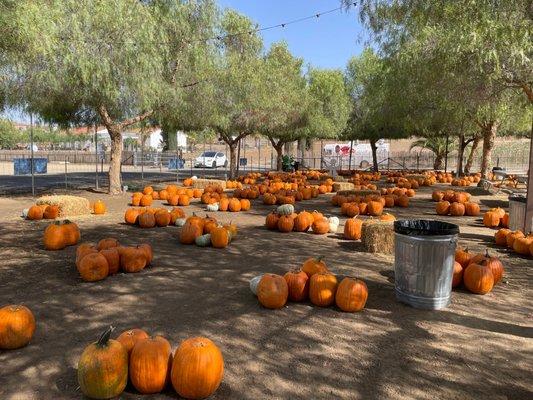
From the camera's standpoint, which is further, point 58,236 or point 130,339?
point 58,236

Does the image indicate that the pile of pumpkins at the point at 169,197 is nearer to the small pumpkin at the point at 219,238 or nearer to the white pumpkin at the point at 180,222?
the white pumpkin at the point at 180,222

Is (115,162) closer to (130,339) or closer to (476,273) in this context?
(476,273)

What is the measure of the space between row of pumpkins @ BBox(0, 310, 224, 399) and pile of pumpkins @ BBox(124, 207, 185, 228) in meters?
6.47

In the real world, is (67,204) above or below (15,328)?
above

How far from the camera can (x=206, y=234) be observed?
7.93 m

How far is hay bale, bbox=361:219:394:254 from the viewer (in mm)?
7355

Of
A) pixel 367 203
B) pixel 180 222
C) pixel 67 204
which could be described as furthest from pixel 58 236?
pixel 367 203

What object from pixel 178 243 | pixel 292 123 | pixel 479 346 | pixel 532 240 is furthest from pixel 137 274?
pixel 292 123

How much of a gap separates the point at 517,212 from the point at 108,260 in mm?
7915

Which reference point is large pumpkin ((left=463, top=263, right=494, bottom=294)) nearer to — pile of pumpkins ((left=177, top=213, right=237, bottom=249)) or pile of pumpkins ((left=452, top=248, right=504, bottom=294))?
pile of pumpkins ((left=452, top=248, right=504, bottom=294))

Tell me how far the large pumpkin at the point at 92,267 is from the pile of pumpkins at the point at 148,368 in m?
2.58

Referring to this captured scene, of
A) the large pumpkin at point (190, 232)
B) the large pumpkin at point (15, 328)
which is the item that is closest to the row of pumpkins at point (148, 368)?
the large pumpkin at point (15, 328)

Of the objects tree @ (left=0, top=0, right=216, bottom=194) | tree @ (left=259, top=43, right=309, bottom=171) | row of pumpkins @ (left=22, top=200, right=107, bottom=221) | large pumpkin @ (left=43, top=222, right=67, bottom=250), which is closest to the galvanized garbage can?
large pumpkin @ (left=43, top=222, right=67, bottom=250)

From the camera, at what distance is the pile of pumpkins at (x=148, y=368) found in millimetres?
3096
